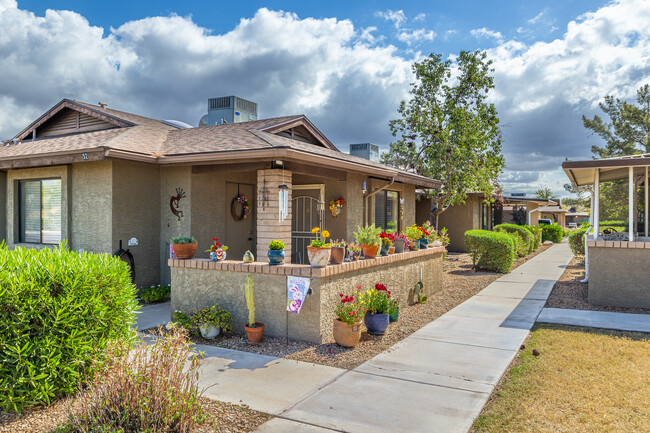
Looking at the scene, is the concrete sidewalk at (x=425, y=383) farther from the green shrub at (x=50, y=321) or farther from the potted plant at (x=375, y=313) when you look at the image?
the green shrub at (x=50, y=321)

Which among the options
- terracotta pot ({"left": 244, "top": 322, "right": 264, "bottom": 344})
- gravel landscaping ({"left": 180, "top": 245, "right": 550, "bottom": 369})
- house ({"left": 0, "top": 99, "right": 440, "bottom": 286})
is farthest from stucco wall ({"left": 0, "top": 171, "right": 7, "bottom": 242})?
terracotta pot ({"left": 244, "top": 322, "right": 264, "bottom": 344})

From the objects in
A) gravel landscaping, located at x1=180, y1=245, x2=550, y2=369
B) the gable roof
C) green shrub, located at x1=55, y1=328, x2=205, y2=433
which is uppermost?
the gable roof

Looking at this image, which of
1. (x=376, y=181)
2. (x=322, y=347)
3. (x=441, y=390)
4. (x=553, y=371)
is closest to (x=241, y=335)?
(x=322, y=347)

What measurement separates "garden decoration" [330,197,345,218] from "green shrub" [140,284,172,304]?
4.08m

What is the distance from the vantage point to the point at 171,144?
980cm

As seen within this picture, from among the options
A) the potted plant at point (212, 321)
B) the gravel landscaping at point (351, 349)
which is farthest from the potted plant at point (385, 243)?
the potted plant at point (212, 321)

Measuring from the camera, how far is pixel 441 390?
4.43 meters

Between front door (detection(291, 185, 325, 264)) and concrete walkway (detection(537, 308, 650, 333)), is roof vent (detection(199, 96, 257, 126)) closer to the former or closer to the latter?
front door (detection(291, 185, 325, 264))

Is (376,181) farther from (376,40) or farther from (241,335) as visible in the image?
A: (241,335)

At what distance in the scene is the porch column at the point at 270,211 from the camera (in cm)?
759

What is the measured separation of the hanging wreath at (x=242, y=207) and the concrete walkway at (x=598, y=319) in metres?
6.60

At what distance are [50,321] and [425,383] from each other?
368 cm

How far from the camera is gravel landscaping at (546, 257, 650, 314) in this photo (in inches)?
323

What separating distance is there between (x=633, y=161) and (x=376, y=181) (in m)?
5.91
